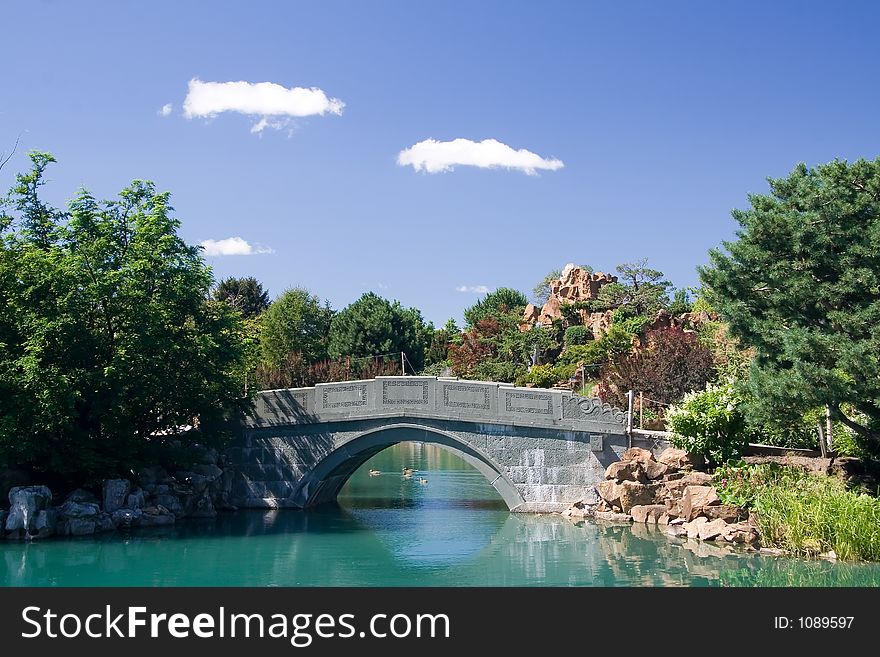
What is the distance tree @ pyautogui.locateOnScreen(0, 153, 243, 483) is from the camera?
14.5m

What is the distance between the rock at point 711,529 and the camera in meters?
13.4

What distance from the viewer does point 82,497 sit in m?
15.3

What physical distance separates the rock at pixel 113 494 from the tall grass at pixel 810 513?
413 inches

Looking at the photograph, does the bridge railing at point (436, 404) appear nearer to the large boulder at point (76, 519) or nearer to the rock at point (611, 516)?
the rock at point (611, 516)

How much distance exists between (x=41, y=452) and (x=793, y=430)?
13.2 m

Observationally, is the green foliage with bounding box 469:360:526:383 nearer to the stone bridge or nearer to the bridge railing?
the stone bridge

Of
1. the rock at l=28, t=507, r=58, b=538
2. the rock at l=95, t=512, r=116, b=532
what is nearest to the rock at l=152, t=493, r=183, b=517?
the rock at l=95, t=512, r=116, b=532

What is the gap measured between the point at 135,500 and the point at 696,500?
394 inches

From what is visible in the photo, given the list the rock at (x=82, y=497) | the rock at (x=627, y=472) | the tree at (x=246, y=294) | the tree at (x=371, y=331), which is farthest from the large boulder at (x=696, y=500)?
the tree at (x=246, y=294)

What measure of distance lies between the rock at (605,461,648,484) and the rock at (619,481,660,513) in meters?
0.19

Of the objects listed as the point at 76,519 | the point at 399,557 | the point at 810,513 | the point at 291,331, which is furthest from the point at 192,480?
the point at 291,331
